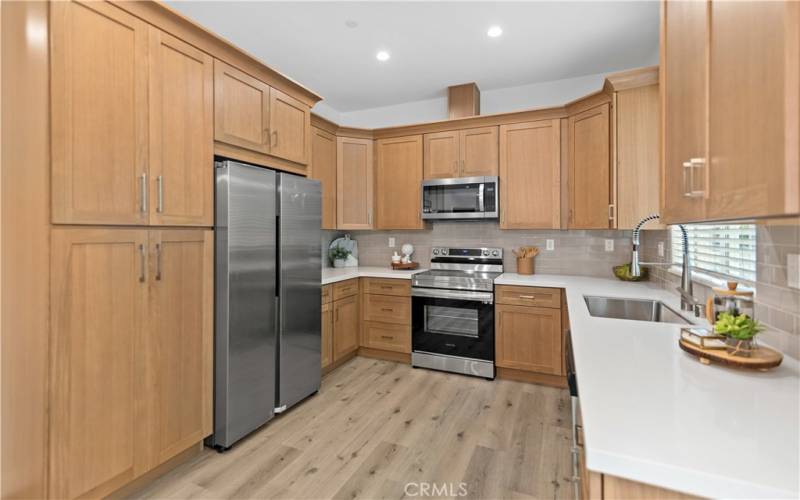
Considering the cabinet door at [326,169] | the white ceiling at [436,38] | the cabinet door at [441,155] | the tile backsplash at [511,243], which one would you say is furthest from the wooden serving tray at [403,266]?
the white ceiling at [436,38]

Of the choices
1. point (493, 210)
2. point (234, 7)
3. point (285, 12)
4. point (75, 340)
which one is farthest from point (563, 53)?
point (75, 340)

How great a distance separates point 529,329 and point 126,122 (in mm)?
3019

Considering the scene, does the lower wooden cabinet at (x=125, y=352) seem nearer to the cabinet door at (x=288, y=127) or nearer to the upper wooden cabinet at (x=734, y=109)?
the cabinet door at (x=288, y=127)

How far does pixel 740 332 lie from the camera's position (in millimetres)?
1138

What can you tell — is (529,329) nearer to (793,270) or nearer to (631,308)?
(631,308)

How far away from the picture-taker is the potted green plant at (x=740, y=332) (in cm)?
113

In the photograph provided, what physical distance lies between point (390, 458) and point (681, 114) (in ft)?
6.90

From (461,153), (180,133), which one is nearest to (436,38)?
(461,153)

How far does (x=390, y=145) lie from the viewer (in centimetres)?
393

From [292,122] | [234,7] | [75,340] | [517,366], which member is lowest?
[517,366]

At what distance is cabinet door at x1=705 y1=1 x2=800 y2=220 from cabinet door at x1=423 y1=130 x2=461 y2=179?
9.02 feet

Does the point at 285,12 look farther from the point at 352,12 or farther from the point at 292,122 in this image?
the point at 292,122

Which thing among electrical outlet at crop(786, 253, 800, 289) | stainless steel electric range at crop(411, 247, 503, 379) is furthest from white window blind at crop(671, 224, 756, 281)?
stainless steel electric range at crop(411, 247, 503, 379)

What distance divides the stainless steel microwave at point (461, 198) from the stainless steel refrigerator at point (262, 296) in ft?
4.33
